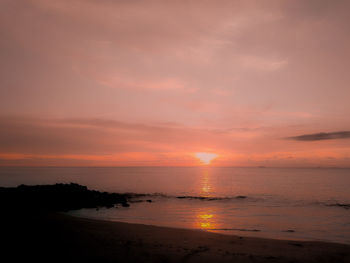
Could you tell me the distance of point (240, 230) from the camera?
68.3 feet

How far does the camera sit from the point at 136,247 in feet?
40.1

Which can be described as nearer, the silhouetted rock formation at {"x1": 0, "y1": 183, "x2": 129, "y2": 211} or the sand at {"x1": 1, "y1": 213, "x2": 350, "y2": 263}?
the sand at {"x1": 1, "y1": 213, "x2": 350, "y2": 263}

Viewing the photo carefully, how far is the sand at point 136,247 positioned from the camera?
34.5ft

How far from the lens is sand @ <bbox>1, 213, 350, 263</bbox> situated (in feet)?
34.5

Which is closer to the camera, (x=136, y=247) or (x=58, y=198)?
(x=136, y=247)

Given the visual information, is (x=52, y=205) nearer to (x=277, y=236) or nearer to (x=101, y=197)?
(x=101, y=197)

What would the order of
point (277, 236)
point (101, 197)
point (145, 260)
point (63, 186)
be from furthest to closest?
point (63, 186)
point (101, 197)
point (277, 236)
point (145, 260)

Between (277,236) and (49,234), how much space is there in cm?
1592

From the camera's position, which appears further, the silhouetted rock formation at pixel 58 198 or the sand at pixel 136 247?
the silhouetted rock formation at pixel 58 198

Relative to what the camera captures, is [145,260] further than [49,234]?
No

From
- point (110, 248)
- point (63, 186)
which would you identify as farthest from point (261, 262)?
point (63, 186)

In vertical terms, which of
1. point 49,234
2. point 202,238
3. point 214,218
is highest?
point 49,234

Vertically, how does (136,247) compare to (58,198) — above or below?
above

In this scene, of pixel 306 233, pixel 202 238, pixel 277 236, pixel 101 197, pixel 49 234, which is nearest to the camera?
pixel 49 234
